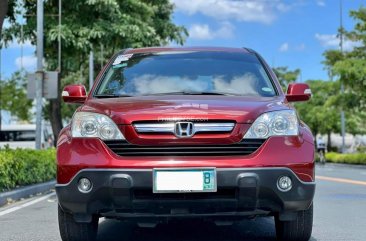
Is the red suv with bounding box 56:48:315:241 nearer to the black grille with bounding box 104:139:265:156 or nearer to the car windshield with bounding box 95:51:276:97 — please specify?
the black grille with bounding box 104:139:265:156

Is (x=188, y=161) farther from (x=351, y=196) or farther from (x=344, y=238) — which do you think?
(x=351, y=196)

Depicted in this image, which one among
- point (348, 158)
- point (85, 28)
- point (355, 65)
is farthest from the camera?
point (348, 158)

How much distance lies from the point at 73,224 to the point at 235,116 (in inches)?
64.0

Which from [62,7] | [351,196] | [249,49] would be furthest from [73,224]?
[62,7]

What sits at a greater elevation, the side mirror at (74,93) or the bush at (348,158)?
the side mirror at (74,93)

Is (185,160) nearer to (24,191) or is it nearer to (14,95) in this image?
(24,191)

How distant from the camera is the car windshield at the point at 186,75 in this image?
17.3 feet

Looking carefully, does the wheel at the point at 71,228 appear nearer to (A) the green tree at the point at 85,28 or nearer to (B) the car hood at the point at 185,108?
(B) the car hood at the point at 185,108

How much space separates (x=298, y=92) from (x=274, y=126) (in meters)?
1.02

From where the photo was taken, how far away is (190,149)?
4.47 metres

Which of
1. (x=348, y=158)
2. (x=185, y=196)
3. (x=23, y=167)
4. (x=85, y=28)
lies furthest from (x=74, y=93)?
(x=348, y=158)

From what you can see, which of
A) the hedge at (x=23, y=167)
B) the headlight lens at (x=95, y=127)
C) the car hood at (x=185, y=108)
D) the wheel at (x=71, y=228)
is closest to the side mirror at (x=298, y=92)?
the car hood at (x=185, y=108)

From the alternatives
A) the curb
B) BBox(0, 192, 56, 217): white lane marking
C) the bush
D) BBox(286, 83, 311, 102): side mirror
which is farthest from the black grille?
the bush

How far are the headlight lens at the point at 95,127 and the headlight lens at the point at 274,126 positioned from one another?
3.20ft
